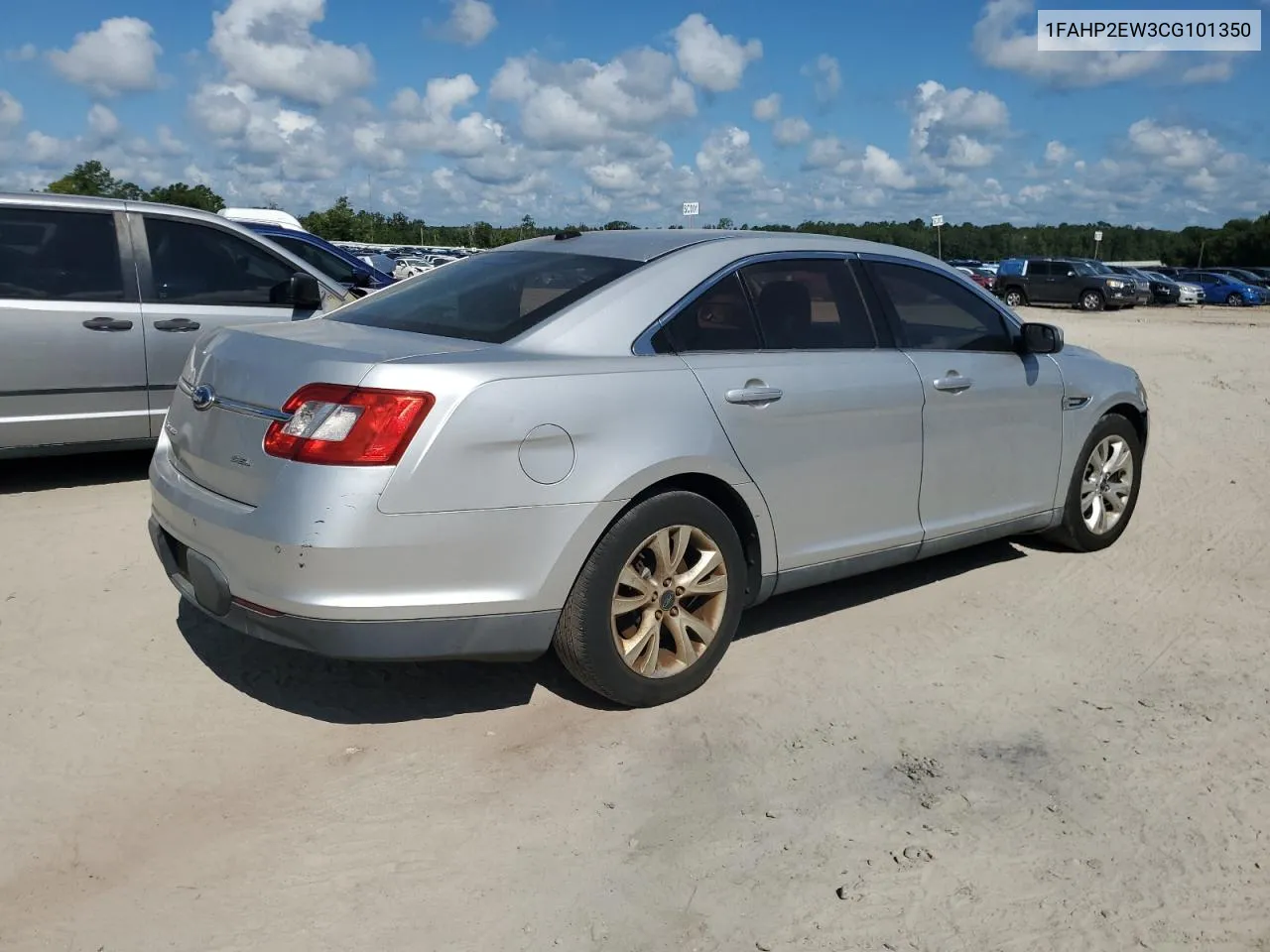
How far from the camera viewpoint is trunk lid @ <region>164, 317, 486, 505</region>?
3.25 meters

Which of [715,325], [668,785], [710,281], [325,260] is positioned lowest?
[668,785]

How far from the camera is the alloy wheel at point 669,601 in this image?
3641mm

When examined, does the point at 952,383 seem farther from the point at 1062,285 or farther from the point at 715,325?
the point at 1062,285

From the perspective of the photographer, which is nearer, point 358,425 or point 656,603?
point 358,425

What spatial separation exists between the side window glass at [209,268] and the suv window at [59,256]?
9.9 inches

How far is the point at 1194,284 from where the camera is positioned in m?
39.7

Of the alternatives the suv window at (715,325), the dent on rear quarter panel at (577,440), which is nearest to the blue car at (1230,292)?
the suv window at (715,325)

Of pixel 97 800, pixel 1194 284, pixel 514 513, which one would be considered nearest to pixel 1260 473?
pixel 514 513

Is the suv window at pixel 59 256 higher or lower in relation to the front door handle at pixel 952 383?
higher

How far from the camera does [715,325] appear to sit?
156 inches

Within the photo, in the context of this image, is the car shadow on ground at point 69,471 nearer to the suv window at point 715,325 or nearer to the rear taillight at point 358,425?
the rear taillight at point 358,425

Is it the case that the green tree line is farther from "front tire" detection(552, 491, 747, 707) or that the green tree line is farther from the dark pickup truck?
"front tire" detection(552, 491, 747, 707)

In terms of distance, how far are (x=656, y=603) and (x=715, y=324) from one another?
102 cm

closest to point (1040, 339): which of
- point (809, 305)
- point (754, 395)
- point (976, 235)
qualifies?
point (809, 305)
